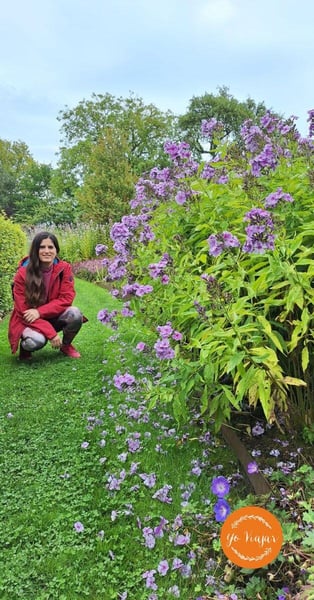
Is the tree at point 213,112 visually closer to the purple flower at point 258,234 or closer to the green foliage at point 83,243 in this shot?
the green foliage at point 83,243

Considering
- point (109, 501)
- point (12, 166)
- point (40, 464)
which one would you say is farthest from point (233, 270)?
point (12, 166)

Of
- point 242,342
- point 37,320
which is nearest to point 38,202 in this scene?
point 37,320

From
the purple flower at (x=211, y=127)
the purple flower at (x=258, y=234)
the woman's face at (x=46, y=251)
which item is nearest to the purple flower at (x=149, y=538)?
the purple flower at (x=258, y=234)

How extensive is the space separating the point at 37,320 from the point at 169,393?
223 cm

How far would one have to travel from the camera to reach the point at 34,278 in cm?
420

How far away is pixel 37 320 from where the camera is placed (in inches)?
165

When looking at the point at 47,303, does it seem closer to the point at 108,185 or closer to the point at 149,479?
the point at 149,479

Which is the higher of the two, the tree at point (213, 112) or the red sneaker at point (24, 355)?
the tree at point (213, 112)

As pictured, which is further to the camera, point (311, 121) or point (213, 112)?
point (213, 112)

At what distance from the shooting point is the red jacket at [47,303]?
420 centimetres

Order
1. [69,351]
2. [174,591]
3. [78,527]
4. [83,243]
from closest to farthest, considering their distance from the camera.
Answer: [174,591]
[78,527]
[69,351]
[83,243]

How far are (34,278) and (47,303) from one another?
0.94 ft

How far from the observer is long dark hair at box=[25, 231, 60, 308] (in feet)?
13.8

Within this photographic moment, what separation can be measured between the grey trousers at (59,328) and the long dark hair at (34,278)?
25 centimetres
